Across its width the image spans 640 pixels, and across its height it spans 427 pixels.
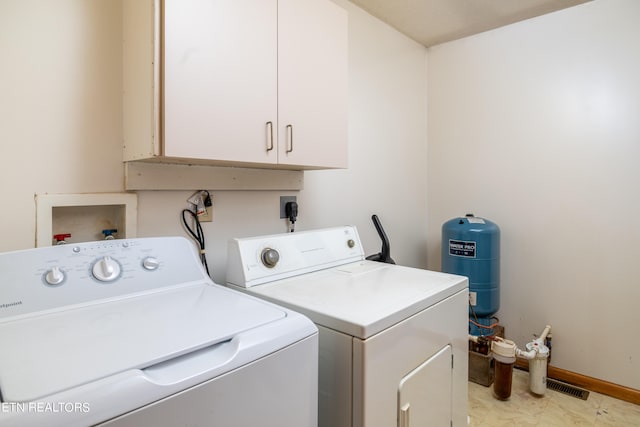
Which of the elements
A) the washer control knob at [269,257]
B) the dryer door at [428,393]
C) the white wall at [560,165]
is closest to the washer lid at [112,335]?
→ the washer control knob at [269,257]

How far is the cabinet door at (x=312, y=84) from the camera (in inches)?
56.3

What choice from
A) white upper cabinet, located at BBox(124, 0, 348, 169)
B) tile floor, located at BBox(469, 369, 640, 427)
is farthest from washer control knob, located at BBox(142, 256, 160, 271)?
tile floor, located at BBox(469, 369, 640, 427)

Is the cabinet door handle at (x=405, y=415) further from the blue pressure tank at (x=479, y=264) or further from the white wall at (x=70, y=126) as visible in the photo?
the blue pressure tank at (x=479, y=264)

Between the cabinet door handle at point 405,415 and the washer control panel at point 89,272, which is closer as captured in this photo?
→ the washer control panel at point 89,272

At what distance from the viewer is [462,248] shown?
248 cm

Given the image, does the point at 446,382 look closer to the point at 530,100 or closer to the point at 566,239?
the point at 566,239

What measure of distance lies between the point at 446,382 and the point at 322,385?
23.0 inches

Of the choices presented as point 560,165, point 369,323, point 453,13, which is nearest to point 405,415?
point 369,323

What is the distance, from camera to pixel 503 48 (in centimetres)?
261

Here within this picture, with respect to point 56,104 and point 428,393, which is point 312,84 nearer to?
point 56,104

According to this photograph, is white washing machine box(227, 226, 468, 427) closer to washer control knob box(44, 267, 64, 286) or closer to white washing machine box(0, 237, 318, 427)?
white washing machine box(0, 237, 318, 427)

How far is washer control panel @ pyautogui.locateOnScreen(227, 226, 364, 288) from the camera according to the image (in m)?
1.38

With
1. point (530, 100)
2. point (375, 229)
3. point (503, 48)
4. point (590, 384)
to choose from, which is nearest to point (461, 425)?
point (375, 229)

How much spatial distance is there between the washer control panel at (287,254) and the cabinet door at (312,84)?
330mm
